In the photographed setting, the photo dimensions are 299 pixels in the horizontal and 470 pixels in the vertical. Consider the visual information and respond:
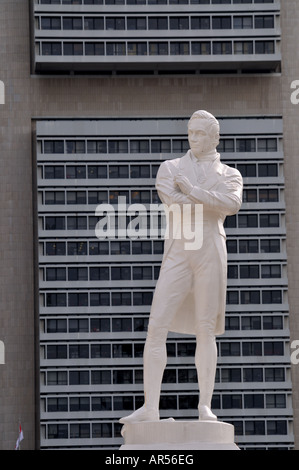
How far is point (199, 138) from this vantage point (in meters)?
26.4

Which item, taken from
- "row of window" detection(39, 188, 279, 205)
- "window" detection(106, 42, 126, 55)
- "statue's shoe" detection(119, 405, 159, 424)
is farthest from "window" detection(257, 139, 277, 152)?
"statue's shoe" detection(119, 405, 159, 424)

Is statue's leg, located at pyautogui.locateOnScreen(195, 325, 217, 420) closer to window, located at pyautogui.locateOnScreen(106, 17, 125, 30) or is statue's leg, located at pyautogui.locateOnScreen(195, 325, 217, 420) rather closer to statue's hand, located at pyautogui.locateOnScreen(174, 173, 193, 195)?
statue's hand, located at pyautogui.locateOnScreen(174, 173, 193, 195)

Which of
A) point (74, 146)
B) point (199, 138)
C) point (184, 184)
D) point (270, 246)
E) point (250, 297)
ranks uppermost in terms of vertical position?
point (74, 146)

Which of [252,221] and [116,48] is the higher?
[116,48]

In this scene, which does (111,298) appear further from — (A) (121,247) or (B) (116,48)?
(B) (116,48)

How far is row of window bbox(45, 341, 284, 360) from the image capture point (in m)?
76.4

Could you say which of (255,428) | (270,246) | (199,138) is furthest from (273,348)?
(199,138)

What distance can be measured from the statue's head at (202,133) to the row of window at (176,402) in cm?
4993

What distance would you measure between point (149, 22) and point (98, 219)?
10.8m

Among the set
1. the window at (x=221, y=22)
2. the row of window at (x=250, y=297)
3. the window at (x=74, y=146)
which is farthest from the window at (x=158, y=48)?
the row of window at (x=250, y=297)

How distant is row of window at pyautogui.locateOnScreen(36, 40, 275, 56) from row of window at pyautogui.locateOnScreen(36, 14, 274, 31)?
2.93 ft

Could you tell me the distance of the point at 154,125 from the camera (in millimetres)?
76688

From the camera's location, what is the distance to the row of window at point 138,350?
7638 cm
